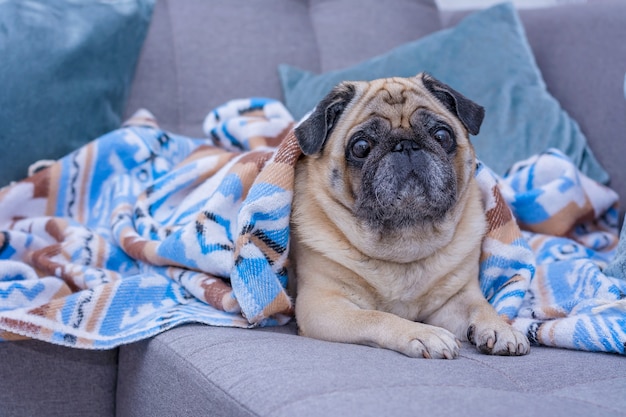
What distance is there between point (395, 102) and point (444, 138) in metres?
0.16

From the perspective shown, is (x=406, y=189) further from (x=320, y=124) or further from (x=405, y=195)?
(x=320, y=124)

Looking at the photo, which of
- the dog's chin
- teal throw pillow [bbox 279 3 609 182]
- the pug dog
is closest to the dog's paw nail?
the pug dog

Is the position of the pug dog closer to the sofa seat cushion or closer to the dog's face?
the dog's face

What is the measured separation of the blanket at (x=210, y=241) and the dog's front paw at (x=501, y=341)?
0.29ft

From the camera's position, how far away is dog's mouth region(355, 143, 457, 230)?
1.46 m

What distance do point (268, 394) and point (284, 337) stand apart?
0.40 metres

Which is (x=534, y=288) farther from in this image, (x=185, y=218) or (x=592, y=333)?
(x=185, y=218)

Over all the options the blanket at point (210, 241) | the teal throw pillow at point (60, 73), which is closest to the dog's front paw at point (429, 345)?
the blanket at point (210, 241)

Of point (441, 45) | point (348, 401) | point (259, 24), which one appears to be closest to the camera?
point (348, 401)

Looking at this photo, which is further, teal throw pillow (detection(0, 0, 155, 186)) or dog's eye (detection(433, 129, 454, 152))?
teal throw pillow (detection(0, 0, 155, 186))

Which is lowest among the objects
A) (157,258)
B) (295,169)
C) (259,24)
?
(157,258)

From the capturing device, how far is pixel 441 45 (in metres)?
2.48

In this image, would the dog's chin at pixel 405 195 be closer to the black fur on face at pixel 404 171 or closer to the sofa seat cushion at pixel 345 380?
the black fur on face at pixel 404 171

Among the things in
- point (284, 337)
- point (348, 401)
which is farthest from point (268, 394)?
point (284, 337)
